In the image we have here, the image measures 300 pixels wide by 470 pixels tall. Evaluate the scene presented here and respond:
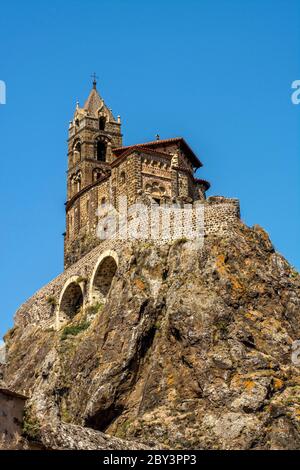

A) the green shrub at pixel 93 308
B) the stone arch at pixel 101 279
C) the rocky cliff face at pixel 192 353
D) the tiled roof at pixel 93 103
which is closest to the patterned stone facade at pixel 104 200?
the stone arch at pixel 101 279

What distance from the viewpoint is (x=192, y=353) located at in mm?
55469

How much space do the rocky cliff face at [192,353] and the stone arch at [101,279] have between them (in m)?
2.25

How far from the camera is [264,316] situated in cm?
5750

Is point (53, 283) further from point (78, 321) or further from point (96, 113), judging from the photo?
point (96, 113)

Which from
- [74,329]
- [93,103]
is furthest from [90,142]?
[74,329]

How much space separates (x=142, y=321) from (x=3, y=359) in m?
19.1

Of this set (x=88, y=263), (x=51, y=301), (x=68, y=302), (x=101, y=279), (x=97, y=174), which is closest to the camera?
(x=101, y=279)

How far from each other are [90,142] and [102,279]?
66.5ft

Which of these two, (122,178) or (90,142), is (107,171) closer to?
(90,142)

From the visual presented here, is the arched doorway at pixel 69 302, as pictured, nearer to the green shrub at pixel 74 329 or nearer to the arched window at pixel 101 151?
the green shrub at pixel 74 329

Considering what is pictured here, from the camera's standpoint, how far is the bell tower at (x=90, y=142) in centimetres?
8312

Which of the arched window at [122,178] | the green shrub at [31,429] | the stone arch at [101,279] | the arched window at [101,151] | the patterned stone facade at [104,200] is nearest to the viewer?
the green shrub at [31,429]

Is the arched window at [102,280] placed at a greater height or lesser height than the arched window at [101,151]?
lesser
